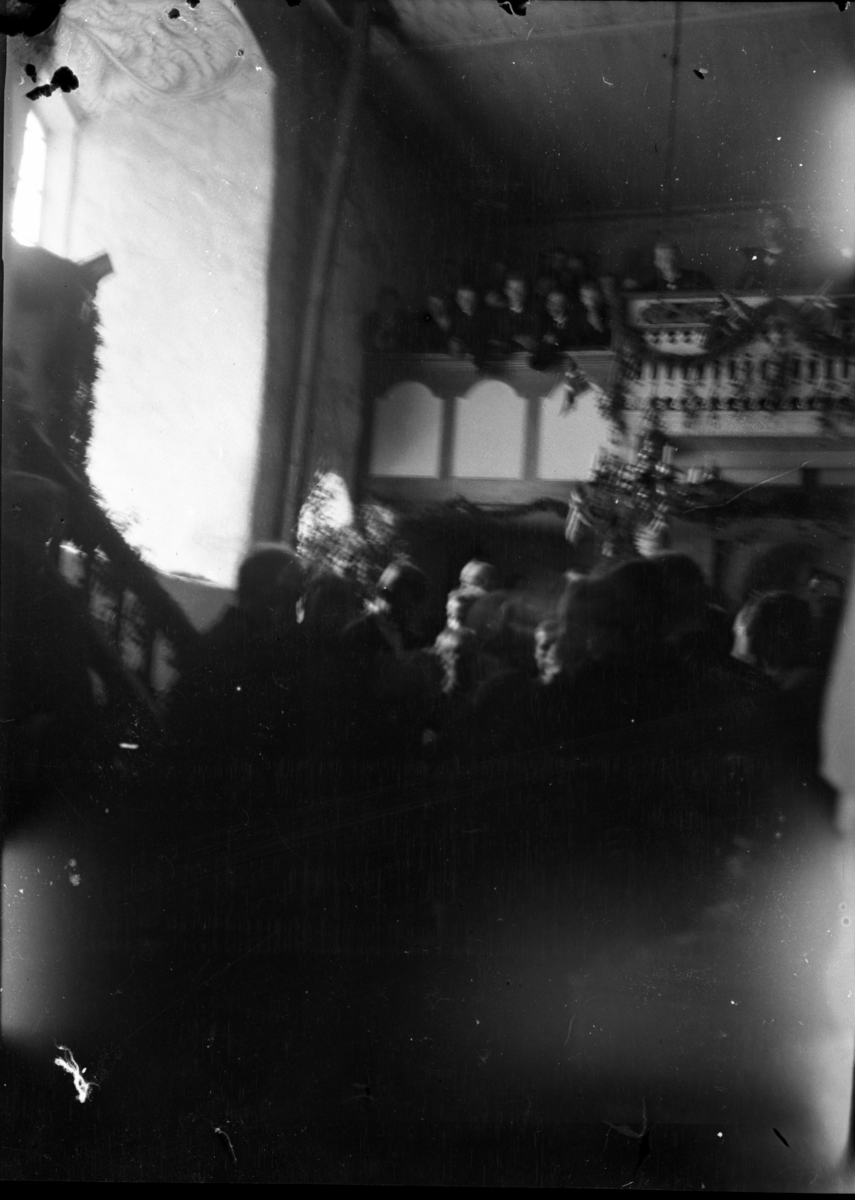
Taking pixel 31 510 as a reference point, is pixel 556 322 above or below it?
above

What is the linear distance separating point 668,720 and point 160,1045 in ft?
1.99

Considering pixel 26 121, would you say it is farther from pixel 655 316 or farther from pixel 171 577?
pixel 655 316

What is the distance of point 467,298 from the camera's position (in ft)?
2.89

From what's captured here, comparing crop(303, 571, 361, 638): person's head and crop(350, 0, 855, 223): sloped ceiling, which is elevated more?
crop(350, 0, 855, 223): sloped ceiling

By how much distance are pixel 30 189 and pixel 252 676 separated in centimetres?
56

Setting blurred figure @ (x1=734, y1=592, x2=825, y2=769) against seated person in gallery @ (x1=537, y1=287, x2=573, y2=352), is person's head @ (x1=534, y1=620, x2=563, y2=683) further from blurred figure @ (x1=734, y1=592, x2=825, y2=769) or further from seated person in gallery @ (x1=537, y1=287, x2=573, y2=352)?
seated person in gallery @ (x1=537, y1=287, x2=573, y2=352)

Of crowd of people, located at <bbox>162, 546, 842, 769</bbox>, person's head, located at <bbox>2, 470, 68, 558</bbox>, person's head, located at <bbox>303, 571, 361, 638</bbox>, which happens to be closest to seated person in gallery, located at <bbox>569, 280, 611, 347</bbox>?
crowd of people, located at <bbox>162, 546, 842, 769</bbox>

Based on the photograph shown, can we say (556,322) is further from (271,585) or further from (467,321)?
(271,585)

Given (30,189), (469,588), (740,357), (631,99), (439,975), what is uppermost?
(631,99)

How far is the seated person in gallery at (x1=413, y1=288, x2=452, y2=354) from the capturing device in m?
0.88

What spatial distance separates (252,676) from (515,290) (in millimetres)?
470

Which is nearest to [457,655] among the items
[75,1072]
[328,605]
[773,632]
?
[328,605]

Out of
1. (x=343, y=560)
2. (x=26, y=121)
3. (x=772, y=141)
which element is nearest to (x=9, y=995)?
(x=343, y=560)

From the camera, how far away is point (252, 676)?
2.91ft
